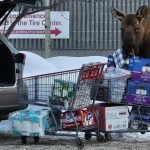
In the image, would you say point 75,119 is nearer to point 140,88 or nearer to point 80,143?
point 80,143

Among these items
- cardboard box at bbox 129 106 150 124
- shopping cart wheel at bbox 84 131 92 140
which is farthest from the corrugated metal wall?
cardboard box at bbox 129 106 150 124

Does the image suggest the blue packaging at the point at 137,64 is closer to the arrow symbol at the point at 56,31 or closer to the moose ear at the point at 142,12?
the moose ear at the point at 142,12

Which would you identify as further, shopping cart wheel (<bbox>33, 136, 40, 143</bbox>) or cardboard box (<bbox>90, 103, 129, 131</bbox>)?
shopping cart wheel (<bbox>33, 136, 40, 143</bbox>)

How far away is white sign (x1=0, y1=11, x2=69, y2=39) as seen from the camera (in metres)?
20.3

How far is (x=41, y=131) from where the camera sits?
9055 millimetres

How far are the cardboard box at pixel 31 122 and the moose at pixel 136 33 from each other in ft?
5.29

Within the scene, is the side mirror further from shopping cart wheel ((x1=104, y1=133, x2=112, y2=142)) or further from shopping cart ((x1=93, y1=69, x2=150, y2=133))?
shopping cart wheel ((x1=104, y1=133, x2=112, y2=142))

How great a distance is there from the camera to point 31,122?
913 cm

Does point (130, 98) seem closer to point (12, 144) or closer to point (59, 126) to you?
point (59, 126)

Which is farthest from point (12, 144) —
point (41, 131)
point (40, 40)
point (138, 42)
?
point (40, 40)

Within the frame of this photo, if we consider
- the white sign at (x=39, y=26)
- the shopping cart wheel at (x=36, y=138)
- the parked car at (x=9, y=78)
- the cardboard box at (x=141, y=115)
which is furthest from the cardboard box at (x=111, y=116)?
the white sign at (x=39, y=26)

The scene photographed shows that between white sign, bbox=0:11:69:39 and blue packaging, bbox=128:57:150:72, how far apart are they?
1090 cm

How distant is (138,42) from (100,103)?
1.13m

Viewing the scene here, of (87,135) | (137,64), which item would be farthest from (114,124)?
(137,64)
